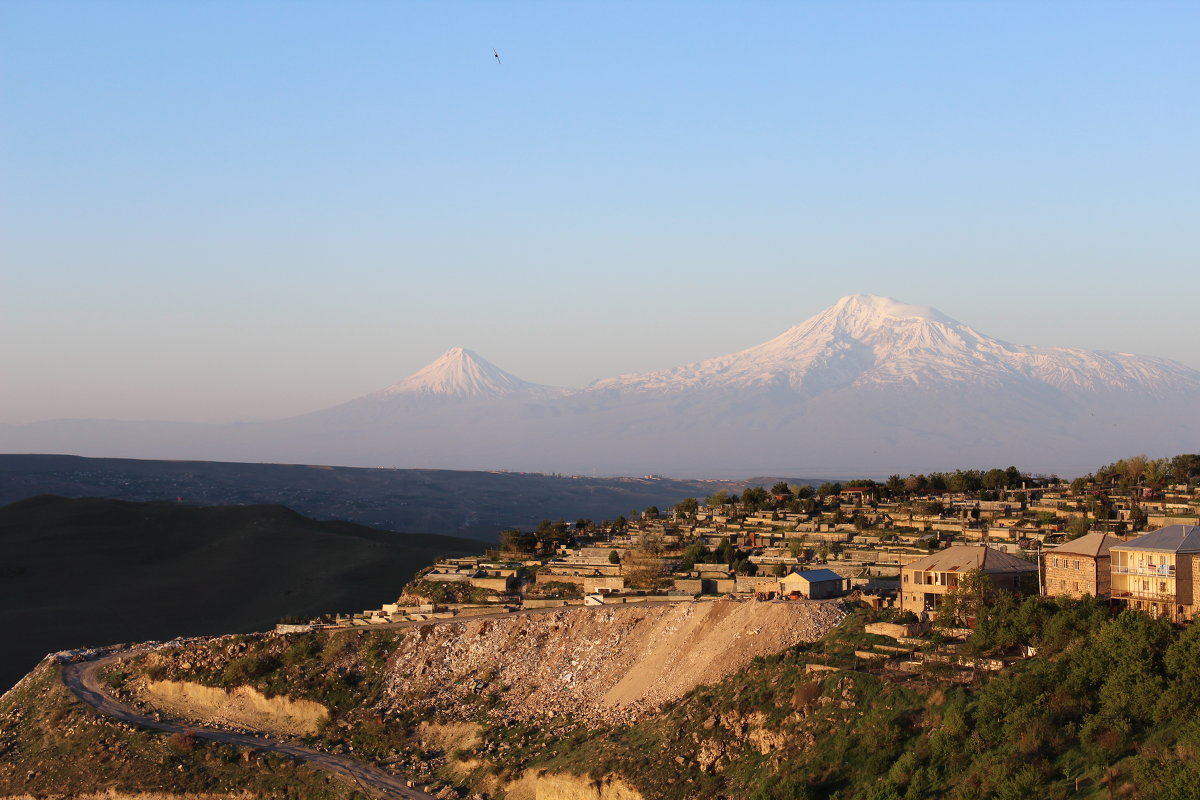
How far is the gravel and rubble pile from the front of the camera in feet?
122

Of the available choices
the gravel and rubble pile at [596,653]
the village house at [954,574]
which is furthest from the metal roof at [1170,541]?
the gravel and rubble pile at [596,653]

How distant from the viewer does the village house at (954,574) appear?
37500 mm

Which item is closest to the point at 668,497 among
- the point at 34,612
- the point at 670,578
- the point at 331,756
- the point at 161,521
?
the point at 161,521

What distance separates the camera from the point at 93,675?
151ft

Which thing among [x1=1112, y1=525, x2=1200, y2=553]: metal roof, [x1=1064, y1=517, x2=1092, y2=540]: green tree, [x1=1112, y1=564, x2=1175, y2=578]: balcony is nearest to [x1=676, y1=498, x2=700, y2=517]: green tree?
[x1=1064, y1=517, x2=1092, y2=540]: green tree

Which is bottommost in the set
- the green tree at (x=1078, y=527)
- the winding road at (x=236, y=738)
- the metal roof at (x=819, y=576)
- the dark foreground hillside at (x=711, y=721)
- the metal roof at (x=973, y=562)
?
A: the winding road at (x=236, y=738)

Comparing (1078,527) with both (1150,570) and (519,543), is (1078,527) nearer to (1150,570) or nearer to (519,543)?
(1150,570)

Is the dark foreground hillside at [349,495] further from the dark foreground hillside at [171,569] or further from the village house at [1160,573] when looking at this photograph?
the village house at [1160,573]

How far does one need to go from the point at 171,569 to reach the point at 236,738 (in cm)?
5050

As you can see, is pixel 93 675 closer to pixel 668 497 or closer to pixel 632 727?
pixel 632 727

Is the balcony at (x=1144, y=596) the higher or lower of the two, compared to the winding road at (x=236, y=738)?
higher

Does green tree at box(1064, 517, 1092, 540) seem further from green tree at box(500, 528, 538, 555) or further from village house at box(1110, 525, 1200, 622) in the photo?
green tree at box(500, 528, 538, 555)

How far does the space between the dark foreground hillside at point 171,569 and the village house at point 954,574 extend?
37219 millimetres

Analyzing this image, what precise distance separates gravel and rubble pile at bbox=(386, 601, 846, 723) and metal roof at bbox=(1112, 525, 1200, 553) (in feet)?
26.3
